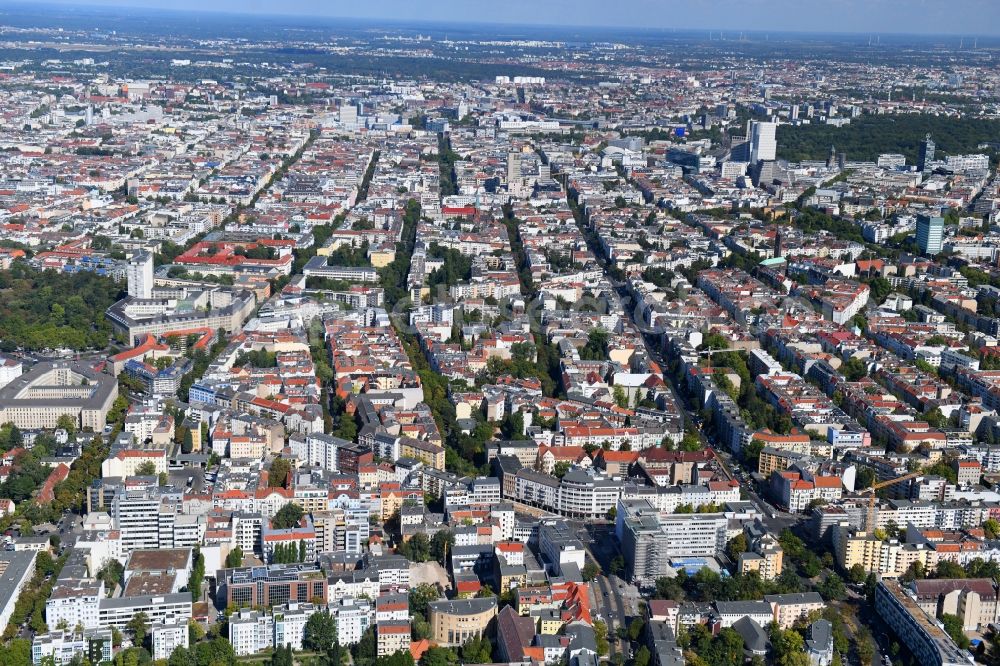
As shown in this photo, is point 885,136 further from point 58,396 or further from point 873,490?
point 58,396

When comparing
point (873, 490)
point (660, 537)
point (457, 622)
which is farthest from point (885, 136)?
point (457, 622)

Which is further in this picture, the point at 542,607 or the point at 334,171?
the point at 334,171

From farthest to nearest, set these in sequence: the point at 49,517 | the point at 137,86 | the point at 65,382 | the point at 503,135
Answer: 1. the point at 137,86
2. the point at 503,135
3. the point at 65,382
4. the point at 49,517

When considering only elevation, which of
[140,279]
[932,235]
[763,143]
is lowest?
[140,279]

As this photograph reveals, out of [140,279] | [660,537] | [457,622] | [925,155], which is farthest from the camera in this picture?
[925,155]

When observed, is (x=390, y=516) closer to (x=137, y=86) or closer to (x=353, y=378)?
(x=353, y=378)

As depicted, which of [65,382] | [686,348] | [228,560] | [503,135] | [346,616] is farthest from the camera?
[503,135]

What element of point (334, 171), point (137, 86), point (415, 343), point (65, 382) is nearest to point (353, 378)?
point (415, 343)
